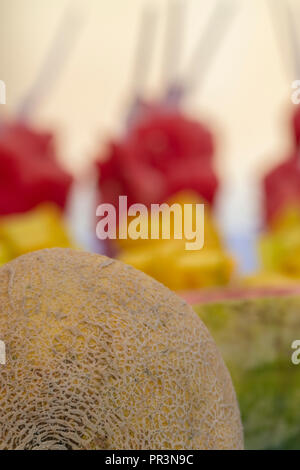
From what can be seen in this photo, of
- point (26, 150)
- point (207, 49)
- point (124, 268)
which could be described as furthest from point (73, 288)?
point (207, 49)

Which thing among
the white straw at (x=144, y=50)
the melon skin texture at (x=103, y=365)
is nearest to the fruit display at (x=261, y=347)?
the melon skin texture at (x=103, y=365)

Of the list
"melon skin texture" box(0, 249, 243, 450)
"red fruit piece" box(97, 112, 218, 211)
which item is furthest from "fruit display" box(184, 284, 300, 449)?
"red fruit piece" box(97, 112, 218, 211)

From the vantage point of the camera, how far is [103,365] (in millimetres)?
245

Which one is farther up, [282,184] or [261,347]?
[282,184]

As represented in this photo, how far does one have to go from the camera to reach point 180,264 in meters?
0.47

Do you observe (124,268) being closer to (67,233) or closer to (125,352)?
(125,352)

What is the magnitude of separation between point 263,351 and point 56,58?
681 millimetres

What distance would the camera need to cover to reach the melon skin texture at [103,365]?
0.24 metres

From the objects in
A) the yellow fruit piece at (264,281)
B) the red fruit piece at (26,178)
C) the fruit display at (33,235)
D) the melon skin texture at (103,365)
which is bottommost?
the melon skin texture at (103,365)

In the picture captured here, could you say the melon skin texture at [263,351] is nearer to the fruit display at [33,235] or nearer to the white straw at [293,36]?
the fruit display at [33,235]

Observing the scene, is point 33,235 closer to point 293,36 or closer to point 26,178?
point 26,178

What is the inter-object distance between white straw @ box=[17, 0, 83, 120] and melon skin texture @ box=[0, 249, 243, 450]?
724 millimetres

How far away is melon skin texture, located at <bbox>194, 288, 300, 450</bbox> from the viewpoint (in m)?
0.37

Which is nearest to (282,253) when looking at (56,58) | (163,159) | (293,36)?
(163,159)
